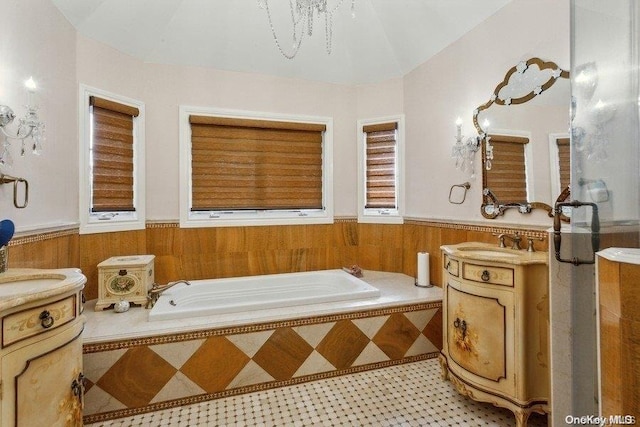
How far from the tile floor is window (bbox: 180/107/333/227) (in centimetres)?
162

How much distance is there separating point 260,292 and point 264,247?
47 cm

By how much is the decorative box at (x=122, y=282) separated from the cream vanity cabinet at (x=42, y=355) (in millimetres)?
885

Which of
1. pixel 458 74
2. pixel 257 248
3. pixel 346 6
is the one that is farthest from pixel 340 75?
pixel 257 248

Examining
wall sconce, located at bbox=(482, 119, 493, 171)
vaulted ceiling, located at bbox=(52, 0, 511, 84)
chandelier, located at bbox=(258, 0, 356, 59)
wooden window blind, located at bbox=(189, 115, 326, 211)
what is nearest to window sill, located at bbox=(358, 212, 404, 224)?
wooden window blind, located at bbox=(189, 115, 326, 211)

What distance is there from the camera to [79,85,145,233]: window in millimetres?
2381

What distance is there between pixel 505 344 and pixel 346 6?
295 cm

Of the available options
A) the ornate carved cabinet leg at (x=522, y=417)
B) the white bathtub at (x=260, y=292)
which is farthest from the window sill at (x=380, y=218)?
the ornate carved cabinet leg at (x=522, y=417)

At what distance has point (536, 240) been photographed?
1.96m

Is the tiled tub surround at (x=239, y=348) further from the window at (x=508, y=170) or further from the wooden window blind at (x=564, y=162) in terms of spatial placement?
the wooden window blind at (x=564, y=162)

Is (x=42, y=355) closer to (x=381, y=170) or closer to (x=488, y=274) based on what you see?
(x=488, y=274)

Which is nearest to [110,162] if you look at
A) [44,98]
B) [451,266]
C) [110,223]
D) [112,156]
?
[112,156]

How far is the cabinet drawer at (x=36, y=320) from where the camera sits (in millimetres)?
1019

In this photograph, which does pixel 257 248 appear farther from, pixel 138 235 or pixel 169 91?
pixel 169 91

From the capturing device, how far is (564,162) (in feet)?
5.90
